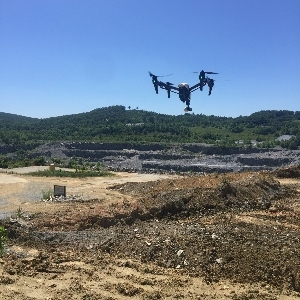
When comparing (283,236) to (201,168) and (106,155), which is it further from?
(106,155)

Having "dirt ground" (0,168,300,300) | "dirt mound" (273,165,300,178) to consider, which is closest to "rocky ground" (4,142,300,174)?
"dirt mound" (273,165,300,178)

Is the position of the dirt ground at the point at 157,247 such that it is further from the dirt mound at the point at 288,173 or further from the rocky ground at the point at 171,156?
the rocky ground at the point at 171,156

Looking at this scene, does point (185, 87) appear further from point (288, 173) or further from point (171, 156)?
point (171, 156)

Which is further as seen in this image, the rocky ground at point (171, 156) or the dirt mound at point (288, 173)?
the rocky ground at point (171, 156)

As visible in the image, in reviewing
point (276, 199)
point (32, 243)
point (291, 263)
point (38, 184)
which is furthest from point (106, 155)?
point (291, 263)

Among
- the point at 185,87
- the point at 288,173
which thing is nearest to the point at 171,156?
the point at 288,173

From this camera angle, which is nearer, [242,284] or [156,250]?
[242,284]

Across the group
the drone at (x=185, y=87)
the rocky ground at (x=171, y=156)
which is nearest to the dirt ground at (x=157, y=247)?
the drone at (x=185, y=87)

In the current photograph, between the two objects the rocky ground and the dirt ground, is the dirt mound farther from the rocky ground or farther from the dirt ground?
the dirt ground
